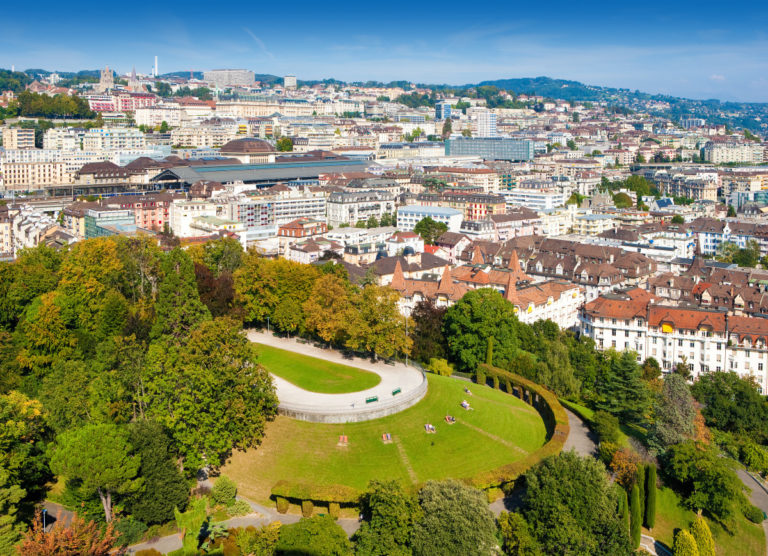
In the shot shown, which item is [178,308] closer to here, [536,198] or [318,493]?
[318,493]

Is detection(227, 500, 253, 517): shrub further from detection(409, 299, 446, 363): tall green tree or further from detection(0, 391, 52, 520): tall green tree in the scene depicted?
detection(409, 299, 446, 363): tall green tree

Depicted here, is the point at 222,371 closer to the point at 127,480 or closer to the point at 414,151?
the point at 127,480

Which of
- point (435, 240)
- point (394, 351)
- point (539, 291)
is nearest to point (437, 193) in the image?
point (435, 240)

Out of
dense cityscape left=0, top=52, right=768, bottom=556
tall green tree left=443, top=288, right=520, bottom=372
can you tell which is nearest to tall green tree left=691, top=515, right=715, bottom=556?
dense cityscape left=0, top=52, right=768, bottom=556

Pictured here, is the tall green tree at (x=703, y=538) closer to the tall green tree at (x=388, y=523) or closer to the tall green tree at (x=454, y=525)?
the tall green tree at (x=454, y=525)

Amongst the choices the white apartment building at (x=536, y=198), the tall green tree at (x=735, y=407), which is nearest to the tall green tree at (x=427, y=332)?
the tall green tree at (x=735, y=407)
